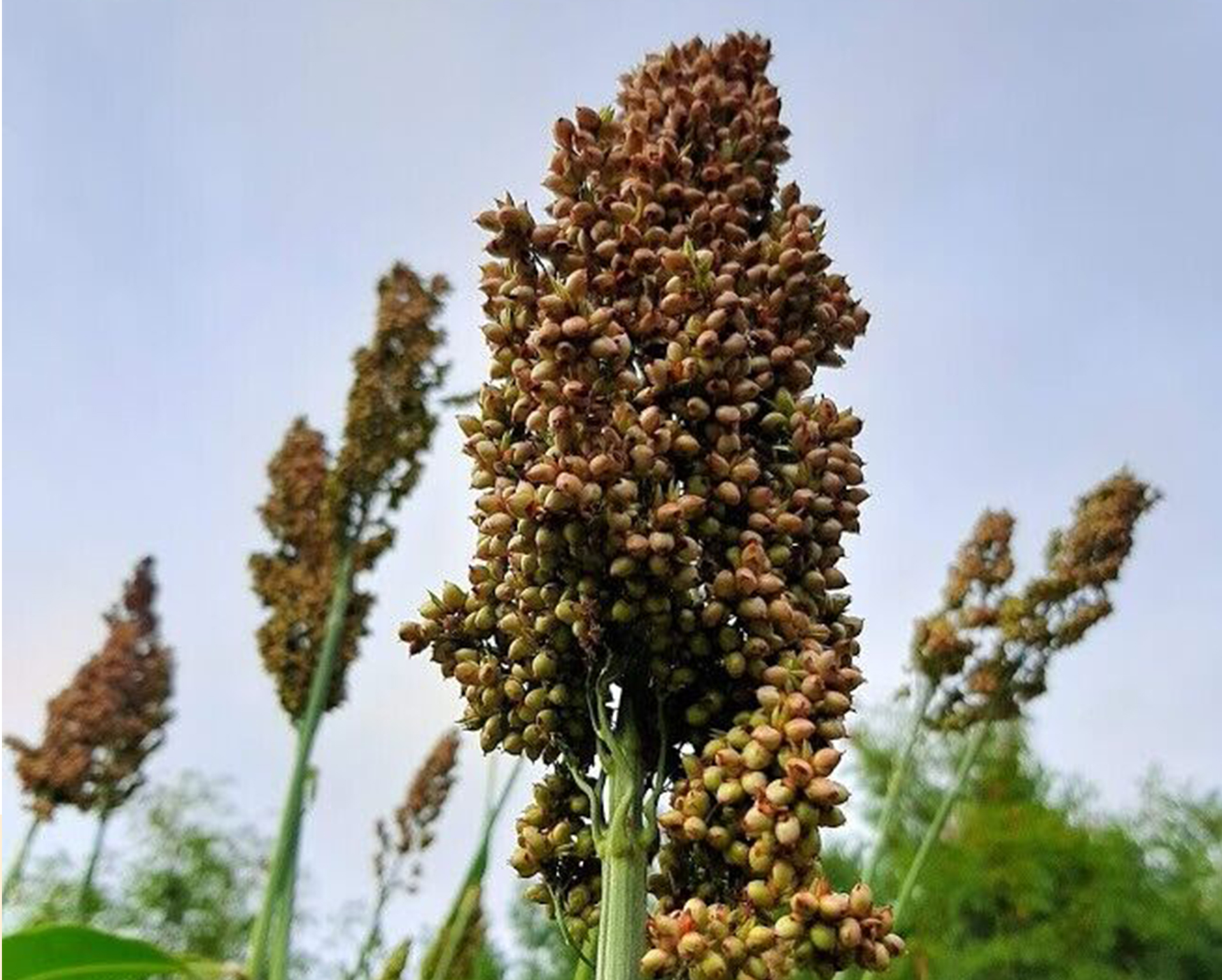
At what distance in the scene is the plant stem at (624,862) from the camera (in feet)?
6.25

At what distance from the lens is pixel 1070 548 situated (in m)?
5.52

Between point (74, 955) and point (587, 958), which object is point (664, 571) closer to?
point (587, 958)

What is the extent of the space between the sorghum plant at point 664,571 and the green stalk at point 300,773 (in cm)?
246

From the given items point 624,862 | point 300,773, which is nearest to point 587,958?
point 624,862

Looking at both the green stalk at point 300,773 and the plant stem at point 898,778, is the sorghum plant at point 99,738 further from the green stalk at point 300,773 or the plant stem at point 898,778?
the plant stem at point 898,778

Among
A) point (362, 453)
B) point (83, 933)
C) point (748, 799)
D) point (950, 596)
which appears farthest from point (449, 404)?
point (83, 933)

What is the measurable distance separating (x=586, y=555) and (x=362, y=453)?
161 inches

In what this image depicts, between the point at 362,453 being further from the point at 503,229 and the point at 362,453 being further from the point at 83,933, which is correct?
the point at 83,933

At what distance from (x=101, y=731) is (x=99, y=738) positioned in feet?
0.14

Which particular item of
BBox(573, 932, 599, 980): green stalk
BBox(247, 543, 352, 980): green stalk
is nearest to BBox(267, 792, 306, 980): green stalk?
BBox(247, 543, 352, 980): green stalk

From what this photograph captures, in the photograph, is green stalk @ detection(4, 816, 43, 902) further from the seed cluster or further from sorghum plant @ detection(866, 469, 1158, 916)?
sorghum plant @ detection(866, 469, 1158, 916)

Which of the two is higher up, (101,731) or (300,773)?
(101,731)

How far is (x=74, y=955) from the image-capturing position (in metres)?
1.14

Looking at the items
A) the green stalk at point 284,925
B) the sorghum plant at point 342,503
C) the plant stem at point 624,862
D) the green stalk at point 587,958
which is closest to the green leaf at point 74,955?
the plant stem at point 624,862
